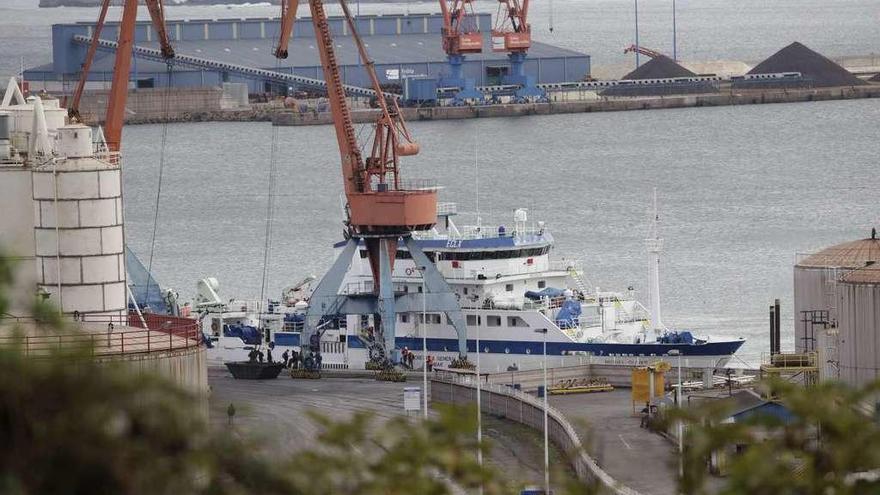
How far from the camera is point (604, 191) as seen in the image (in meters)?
83.6

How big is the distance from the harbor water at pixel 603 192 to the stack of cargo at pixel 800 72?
14.1 ft

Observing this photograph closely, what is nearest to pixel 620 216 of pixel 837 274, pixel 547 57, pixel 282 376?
pixel 282 376

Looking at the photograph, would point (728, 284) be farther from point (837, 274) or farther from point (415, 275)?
point (837, 274)

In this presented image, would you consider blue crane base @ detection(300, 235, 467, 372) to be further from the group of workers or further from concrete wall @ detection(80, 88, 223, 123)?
concrete wall @ detection(80, 88, 223, 123)

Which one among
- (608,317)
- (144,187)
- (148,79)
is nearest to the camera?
(608,317)

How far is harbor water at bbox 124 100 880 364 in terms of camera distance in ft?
196

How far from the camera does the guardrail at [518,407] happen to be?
2717 cm

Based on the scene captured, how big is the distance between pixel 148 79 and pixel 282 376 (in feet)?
288

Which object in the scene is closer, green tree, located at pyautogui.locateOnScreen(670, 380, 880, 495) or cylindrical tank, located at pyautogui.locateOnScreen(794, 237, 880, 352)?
green tree, located at pyautogui.locateOnScreen(670, 380, 880, 495)

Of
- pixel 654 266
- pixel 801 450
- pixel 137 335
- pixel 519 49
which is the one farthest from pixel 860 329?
pixel 519 49

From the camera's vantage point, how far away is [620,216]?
7394 cm

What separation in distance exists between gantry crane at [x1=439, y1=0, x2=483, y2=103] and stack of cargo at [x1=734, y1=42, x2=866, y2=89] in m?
17.1

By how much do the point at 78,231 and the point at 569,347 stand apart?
21445 mm

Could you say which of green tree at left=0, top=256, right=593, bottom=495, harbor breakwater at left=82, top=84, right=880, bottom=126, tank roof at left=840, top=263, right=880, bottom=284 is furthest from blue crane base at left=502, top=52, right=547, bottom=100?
green tree at left=0, top=256, right=593, bottom=495
